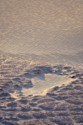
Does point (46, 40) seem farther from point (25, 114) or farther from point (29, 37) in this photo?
point (25, 114)

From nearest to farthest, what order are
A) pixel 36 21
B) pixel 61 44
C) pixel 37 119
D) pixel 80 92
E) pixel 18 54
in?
pixel 37 119 → pixel 80 92 → pixel 18 54 → pixel 61 44 → pixel 36 21

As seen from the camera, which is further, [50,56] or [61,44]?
[61,44]

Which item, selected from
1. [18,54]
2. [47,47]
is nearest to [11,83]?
[18,54]

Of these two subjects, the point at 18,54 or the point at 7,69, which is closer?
the point at 7,69

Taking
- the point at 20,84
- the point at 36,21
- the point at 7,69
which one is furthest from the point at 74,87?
the point at 36,21

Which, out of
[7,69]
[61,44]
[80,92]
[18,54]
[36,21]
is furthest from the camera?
[36,21]

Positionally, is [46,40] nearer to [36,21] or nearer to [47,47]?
[47,47]
